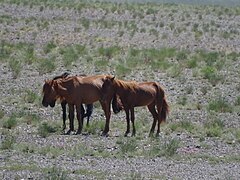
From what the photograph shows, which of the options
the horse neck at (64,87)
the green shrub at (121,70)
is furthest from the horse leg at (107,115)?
the green shrub at (121,70)

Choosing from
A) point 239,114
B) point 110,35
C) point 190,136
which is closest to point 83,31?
point 110,35

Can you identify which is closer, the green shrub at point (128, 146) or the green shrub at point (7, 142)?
the green shrub at point (128, 146)

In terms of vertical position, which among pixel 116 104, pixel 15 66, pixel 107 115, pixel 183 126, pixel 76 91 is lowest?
pixel 183 126

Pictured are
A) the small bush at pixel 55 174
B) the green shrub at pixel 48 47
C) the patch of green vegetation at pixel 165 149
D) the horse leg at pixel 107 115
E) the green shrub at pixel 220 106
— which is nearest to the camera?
the small bush at pixel 55 174

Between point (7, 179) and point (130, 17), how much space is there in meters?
48.7

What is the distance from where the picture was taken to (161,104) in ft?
60.3

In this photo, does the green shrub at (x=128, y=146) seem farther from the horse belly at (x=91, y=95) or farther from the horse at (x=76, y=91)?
the horse belly at (x=91, y=95)

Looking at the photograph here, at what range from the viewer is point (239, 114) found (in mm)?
21594

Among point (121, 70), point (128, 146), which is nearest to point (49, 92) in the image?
point (128, 146)

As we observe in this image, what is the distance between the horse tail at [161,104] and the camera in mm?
18312

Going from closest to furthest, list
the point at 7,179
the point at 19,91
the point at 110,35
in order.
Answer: the point at 7,179 → the point at 19,91 → the point at 110,35

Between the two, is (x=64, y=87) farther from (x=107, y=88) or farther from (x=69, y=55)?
(x=69, y=55)

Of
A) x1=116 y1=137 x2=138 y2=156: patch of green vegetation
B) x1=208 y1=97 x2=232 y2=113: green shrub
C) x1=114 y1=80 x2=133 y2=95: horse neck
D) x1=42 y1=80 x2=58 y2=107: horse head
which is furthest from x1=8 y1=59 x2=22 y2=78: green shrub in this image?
x1=116 y1=137 x2=138 y2=156: patch of green vegetation

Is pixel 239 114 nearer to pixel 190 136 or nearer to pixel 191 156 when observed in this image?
→ pixel 190 136
